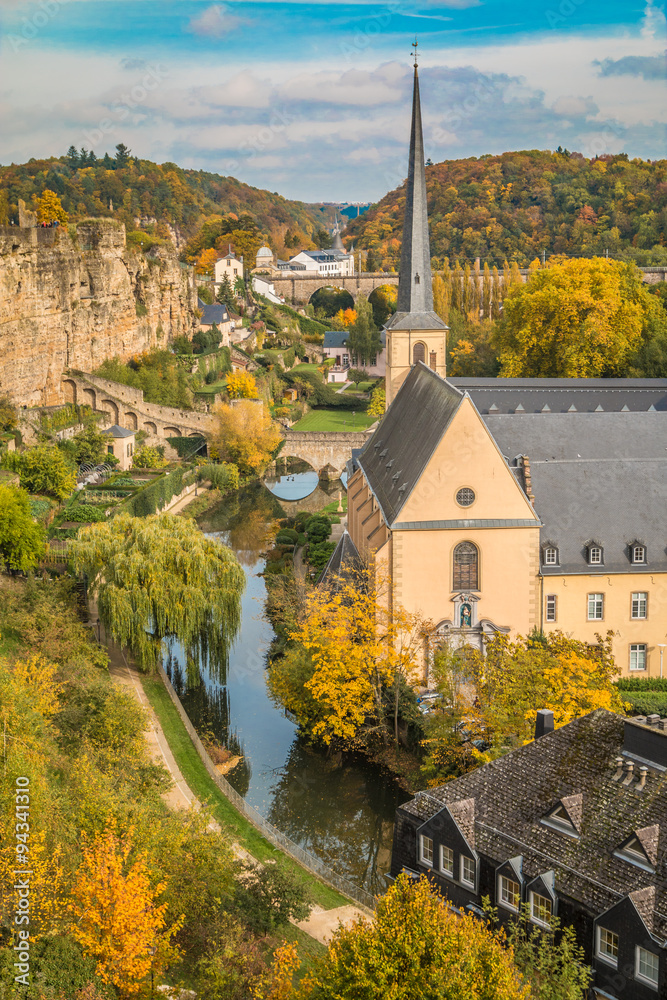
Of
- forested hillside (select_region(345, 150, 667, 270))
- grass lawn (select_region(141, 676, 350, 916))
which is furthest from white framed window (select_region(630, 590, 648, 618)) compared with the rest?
forested hillside (select_region(345, 150, 667, 270))

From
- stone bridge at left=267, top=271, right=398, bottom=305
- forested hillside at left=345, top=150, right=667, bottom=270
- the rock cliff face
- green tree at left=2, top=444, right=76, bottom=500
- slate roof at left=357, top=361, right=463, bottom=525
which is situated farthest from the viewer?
stone bridge at left=267, top=271, right=398, bottom=305

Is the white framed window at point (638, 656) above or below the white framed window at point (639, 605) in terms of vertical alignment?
below

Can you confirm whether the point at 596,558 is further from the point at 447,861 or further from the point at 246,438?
the point at 246,438

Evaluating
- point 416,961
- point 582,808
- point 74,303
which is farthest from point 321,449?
point 416,961

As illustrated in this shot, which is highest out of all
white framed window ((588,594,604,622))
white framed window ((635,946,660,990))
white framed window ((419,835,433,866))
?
white framed window ((588,594,604,622))

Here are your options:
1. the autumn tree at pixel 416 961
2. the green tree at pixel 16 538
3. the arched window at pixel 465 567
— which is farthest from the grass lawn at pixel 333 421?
the autumn tree at pixel 416 961

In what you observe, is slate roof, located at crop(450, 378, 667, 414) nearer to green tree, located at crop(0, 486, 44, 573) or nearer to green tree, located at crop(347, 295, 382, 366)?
green tree, located at crop(0, 486, 44, 573)

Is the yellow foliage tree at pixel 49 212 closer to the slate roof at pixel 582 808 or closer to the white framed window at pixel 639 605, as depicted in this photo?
the white framed window at pixel 639 605
